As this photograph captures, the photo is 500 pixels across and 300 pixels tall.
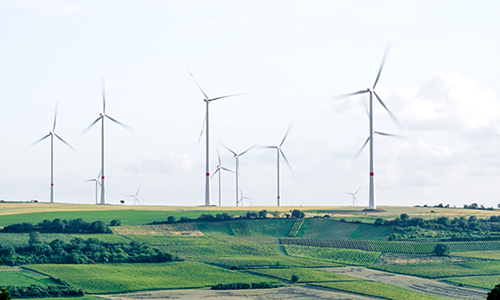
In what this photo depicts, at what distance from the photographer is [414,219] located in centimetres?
17200

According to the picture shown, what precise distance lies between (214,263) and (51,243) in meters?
35.0

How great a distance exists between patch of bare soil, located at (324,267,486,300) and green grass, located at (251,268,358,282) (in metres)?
4.80

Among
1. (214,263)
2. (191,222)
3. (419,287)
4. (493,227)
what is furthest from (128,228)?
(493,227)

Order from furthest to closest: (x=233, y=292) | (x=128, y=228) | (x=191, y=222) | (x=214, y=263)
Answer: (x=191, y=222)
(x=128, y=228)
(x=214, y=263)
(x=233, y=292)

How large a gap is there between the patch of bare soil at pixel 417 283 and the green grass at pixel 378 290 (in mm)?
3312

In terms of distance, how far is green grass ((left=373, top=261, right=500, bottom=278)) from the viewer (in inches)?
4683

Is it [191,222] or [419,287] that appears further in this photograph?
[191,222]

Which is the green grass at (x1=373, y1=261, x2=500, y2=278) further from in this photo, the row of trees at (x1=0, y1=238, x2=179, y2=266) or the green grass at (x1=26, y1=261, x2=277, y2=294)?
the row of trees at (x1=0, y1=238, x2=179, y2=266)

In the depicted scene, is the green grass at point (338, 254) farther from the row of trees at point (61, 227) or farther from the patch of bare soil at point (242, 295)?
the row of trees at point (61, 227)

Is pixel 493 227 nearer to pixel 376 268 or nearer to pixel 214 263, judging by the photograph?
pixel 376 268

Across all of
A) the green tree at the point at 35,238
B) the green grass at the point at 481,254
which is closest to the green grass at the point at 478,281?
the green grass at the point at 481,254

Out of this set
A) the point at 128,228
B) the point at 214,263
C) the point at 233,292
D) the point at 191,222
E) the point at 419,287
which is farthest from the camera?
the point at 191,222

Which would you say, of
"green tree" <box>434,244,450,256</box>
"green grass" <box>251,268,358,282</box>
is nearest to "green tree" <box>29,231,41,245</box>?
"green grass" <box>251,268,358,282</box>

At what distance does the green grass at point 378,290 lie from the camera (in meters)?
96.2
